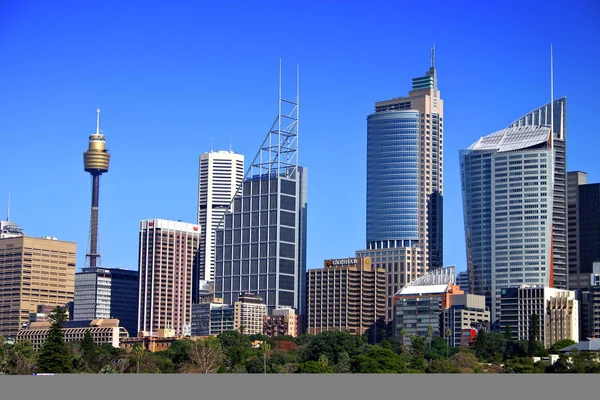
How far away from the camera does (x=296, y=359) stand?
154125 millimetres

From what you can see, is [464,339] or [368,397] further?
[464,339]

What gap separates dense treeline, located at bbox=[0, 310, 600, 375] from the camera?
115 m

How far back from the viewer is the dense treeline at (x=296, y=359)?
4515 inches

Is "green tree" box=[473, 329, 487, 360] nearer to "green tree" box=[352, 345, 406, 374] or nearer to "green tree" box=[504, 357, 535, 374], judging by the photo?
"green tree" box=[504, 357, 535, 374]

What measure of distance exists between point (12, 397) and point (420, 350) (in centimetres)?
10184

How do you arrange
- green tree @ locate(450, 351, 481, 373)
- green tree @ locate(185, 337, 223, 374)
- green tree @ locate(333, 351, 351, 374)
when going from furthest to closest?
green tree @ locate(185, 337, 223, 374) → green tree @ locate(333, 351, 351, 374) → green tree @ locate(450, 351, 481, 373)

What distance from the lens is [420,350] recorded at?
15250 centimetres

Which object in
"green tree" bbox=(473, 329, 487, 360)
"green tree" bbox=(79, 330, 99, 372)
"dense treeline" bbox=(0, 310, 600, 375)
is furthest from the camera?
"green tree" bbox=(473, 329, 487, 360)

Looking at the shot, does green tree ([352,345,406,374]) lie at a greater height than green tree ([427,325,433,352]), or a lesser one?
lesser

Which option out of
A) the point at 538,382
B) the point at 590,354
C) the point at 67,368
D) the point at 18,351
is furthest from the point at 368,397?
the point at 18,351

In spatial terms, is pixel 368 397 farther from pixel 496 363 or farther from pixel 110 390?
pixel 496 363

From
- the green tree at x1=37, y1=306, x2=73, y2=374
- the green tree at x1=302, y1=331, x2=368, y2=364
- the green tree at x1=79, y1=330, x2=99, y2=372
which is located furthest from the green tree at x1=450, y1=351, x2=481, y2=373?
the green tree at x1=37, y1=306, x2=73, y2=374

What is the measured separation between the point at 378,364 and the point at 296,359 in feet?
110

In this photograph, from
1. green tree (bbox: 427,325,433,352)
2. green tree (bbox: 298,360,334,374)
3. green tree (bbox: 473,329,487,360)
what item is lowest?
green tree (bbox: 298,360,334,374)
